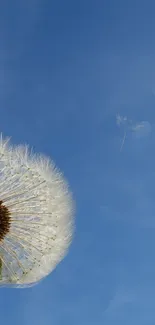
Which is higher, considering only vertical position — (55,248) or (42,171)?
(42,171)

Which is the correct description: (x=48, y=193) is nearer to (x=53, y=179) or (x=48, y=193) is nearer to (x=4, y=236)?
(x=53, y=179)

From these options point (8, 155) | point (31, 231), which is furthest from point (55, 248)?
point (8, 155)

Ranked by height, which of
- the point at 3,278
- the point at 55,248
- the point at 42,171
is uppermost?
the point at 42,171

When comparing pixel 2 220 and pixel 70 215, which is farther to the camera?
pixel 70 215

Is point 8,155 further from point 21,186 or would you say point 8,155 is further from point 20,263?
point 20,263
